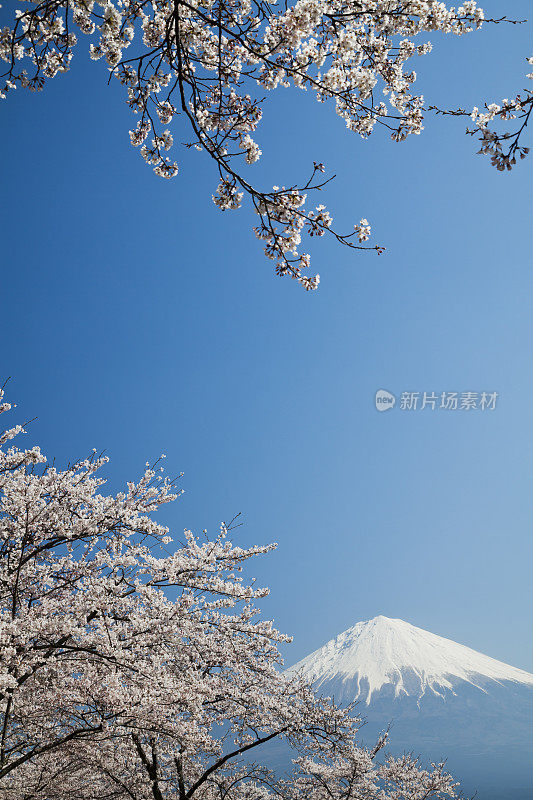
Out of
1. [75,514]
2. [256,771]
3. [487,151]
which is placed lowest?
[256,771]

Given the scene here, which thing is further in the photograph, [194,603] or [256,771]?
[256,771]

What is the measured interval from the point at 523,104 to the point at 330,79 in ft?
6.51

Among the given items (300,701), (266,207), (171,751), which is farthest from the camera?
(300,701)

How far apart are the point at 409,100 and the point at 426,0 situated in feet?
2.44

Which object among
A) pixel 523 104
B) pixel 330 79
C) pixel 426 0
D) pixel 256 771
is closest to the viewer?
pixel 523 104

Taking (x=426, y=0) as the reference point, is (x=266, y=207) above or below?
below

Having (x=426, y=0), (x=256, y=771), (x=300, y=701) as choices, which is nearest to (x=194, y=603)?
(x=300, y=701)

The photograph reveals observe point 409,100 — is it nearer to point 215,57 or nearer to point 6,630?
point 215,57

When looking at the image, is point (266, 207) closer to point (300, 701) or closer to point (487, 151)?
point (487, 151)

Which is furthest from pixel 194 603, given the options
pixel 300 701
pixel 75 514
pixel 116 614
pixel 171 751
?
pixel 300 701

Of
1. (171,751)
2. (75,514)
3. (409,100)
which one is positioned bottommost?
(171,751)

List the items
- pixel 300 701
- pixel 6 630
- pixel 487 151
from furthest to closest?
1. pixel 300 701
2. pixel 6 630
3. pixel 487 151

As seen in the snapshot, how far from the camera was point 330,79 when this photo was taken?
376cm

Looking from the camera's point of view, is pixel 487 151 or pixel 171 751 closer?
pixel 487 151
